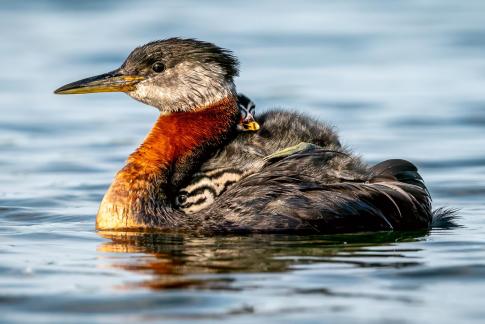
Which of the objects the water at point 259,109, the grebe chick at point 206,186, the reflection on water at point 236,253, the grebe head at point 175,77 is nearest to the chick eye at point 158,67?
the grebe head at point 175,77

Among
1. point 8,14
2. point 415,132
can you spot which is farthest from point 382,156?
point 8,14

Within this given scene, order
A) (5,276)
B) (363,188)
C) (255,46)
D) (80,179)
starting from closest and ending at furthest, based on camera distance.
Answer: (5,276), (363,188), (80,179), (255,46)

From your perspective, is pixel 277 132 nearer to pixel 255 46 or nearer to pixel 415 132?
pixel 415 132

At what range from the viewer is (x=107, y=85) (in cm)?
1236

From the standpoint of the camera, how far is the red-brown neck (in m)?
11.5

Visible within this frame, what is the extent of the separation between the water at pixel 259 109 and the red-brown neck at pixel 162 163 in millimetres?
319

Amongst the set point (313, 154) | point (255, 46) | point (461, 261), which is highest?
point (255, 46)

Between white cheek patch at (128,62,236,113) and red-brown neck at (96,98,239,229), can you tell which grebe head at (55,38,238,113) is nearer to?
white cheek patch at (128,62,236,113)

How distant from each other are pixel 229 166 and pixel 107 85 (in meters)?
1.63

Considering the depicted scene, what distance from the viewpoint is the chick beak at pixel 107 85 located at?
486 inches

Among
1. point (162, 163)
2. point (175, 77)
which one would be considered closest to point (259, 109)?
point (175, 77)

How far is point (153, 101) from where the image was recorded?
40.4 ft

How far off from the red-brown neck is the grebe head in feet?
0.40

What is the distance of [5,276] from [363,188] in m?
3.28
